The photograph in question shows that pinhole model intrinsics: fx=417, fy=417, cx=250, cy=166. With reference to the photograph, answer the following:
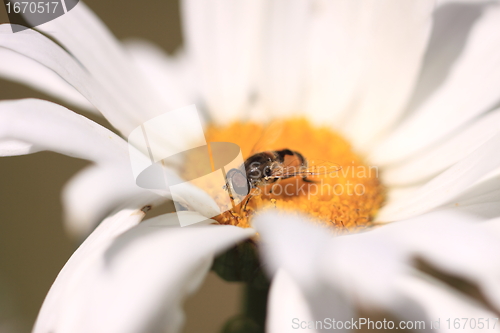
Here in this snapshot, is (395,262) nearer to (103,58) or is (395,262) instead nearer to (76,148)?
(76,148)

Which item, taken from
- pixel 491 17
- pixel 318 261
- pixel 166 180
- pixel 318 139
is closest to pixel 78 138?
pixel 166 180

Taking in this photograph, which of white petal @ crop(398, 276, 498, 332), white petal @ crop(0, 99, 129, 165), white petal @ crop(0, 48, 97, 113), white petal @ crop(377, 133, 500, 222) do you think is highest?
white petal @ crop(0, 48, 97, 113)

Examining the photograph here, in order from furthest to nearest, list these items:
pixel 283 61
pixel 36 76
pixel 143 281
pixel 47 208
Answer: pixel 47 208, pixel 283 61, pixel 36 76, pixel 143 281

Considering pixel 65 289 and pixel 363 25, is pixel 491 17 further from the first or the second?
pixel 65 289

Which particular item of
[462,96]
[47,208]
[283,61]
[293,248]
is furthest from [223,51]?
[47,208]

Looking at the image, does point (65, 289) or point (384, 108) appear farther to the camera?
point (384, 108)

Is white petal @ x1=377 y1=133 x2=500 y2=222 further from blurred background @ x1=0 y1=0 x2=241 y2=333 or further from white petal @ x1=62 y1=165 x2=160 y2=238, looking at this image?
blurred background @ x1=0 y1=0 x2=241 y2=333

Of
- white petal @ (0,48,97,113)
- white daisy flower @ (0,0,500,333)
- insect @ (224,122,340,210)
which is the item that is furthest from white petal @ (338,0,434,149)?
white petal @ (0,48,97,113)
